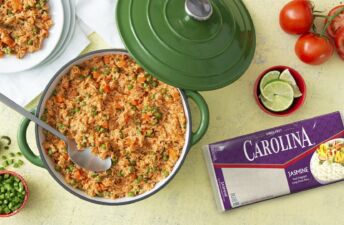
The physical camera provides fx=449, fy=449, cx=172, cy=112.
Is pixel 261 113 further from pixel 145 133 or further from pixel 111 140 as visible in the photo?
pixel 111 140

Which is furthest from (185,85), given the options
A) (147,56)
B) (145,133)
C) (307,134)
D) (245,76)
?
(307,134)

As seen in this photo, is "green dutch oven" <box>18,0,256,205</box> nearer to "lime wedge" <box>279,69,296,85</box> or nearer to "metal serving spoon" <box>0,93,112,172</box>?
"metal serving spoon" <box>0,93,112,172</box>

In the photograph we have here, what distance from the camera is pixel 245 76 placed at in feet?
7.04

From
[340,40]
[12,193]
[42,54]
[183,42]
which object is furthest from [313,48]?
[12,193]

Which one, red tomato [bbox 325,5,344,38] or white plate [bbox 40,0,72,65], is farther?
red tomato [bbox 325,5,344,38]

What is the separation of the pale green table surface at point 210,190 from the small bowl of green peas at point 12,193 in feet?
0.25

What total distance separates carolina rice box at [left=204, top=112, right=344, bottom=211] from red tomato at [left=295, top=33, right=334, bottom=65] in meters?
0.28

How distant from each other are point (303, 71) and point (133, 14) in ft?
3.05

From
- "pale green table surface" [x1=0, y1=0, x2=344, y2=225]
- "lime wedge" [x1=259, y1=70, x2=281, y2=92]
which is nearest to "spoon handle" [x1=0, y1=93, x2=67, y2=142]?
"pale green table surface" [x1=0, y1=0, x2=344, y2=225]

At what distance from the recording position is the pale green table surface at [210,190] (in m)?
2.04

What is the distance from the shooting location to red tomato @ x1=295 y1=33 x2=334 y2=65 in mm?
2061

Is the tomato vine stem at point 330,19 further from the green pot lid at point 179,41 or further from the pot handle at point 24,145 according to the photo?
the pot handle at point 24,145

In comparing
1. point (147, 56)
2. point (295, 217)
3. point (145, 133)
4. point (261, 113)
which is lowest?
point (295, 217)

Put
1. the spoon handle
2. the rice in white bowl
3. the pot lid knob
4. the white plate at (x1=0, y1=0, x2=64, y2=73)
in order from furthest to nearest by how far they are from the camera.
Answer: the rice in white bowl, the white plate at (x1=0, y1=0, x2=64, y2=73), the spoon handle, the pot lid knob
